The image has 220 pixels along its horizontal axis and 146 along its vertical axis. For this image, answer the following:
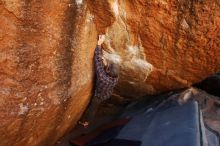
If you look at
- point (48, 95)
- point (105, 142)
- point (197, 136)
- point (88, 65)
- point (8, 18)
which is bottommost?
point (105, 142)

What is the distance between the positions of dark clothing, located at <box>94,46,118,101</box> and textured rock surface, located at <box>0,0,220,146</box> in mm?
97

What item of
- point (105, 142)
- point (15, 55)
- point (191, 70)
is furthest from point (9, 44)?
point (191, 70)

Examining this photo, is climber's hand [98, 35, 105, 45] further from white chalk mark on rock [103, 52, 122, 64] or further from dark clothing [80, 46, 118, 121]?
white chalk mark on rock [103, 52, 122, 64]

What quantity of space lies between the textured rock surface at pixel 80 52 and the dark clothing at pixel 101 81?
0.10 meters

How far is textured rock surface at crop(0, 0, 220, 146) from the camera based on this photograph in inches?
114

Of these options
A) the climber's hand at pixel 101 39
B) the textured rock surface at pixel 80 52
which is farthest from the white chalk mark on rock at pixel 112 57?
the climber's hand at pixel 101 39

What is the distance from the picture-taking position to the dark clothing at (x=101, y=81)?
4012 millimetres

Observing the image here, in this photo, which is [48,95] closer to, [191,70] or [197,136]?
[197,136]

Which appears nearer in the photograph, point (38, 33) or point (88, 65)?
point (38, 33)

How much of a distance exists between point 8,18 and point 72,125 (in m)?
1.92

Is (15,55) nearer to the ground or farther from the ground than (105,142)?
farther from the ground

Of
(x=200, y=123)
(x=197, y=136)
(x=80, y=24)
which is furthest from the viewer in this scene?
(x=80, y=24)

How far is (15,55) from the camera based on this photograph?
2.85 meters

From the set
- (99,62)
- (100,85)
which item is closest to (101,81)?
(100,85)
